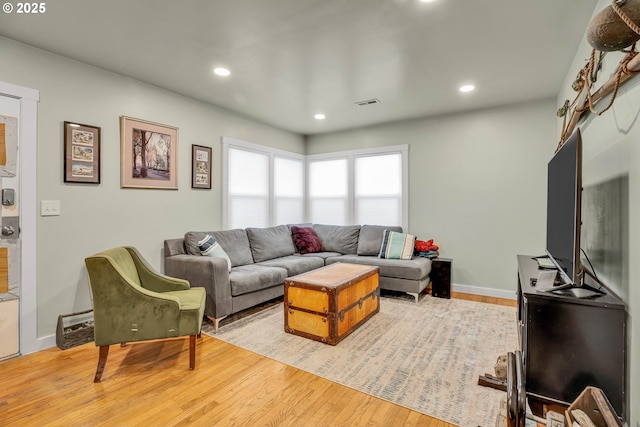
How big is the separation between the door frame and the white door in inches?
1.1

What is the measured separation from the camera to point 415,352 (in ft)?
8.47

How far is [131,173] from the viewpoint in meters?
3.26

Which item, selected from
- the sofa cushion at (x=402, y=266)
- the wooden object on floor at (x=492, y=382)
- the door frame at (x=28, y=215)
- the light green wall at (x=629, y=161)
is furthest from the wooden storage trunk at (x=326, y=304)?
the door frame at (x=28, y=215)

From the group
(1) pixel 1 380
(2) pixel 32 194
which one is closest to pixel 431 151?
(2) pixel 32 194

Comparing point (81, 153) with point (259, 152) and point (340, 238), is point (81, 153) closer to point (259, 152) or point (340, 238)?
point (259, 152)

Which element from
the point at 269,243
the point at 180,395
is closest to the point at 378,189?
the point at 269,243

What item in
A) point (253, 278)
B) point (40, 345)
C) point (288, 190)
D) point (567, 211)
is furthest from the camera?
point (288, 190)

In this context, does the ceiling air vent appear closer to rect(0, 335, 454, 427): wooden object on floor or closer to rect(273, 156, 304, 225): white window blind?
rect(273, 156, 304, 225): white window blind

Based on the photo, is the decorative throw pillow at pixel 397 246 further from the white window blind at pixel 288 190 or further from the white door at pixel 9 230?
the white door at pixel 9 230

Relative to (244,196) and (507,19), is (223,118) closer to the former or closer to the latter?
(244,196)

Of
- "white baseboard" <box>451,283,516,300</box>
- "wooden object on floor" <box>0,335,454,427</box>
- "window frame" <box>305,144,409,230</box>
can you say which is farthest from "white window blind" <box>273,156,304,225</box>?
"wooden object on floor" <box>0,335,454,427</box>

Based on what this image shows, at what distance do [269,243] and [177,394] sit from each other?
256 cm

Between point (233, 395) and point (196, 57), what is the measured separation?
8.97ft

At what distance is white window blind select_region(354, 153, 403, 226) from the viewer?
501 cm
